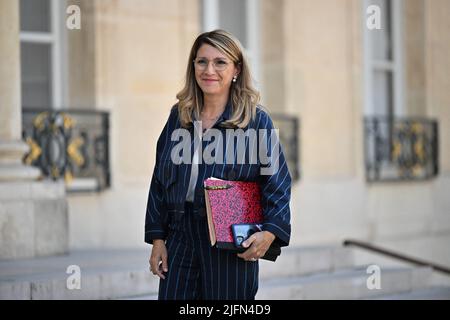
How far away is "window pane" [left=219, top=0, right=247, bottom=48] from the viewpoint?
429 inches

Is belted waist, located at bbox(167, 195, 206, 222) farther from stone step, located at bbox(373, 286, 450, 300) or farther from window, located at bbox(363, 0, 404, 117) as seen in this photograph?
window, located at bbox(363, 0, 404, 117)

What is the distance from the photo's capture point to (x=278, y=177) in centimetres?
425

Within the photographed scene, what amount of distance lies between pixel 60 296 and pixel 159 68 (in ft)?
11.7

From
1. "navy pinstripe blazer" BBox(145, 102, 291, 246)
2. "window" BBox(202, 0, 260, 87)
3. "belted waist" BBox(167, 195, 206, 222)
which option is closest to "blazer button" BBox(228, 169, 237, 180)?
"navy pinstripe blazer" BBox(145, 102, 291, 246)

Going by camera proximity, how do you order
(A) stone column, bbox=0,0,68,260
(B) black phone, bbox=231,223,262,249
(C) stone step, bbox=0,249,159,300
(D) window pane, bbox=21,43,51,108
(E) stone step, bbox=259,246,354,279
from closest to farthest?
(B) black phone, bbox=231,223,262,249
(C) stone step, bbox=0,249,159,300
(A) stone column, bbox=0,0,68,260
(E) stone step, bbox=259,246,354,279
(D) window pane, bbox=21,43,51,108

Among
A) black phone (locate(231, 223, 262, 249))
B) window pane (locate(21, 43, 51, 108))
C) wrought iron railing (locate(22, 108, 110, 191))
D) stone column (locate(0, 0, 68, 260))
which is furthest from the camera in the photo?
window pane (locate(21, 43, 51, 108))

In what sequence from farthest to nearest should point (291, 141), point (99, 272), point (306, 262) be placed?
point (291, 141)
point (306, 262)
point (99, 272)

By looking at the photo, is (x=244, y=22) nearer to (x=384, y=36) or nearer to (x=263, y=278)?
(x=384, y=36)

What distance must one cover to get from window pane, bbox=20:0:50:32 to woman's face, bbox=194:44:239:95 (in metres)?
5.25

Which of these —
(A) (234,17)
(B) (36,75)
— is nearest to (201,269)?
(B) (36,75)

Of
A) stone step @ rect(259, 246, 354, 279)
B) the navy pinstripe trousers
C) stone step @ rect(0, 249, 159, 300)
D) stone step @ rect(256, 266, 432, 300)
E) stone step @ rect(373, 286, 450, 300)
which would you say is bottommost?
stone step @ rect(373, 286, 450, 300)

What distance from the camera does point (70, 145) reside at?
8.91 m

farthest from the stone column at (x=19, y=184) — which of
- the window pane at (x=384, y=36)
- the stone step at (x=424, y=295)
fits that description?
the window pane at (x=384, y=36)

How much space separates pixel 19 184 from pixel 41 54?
2.20m
